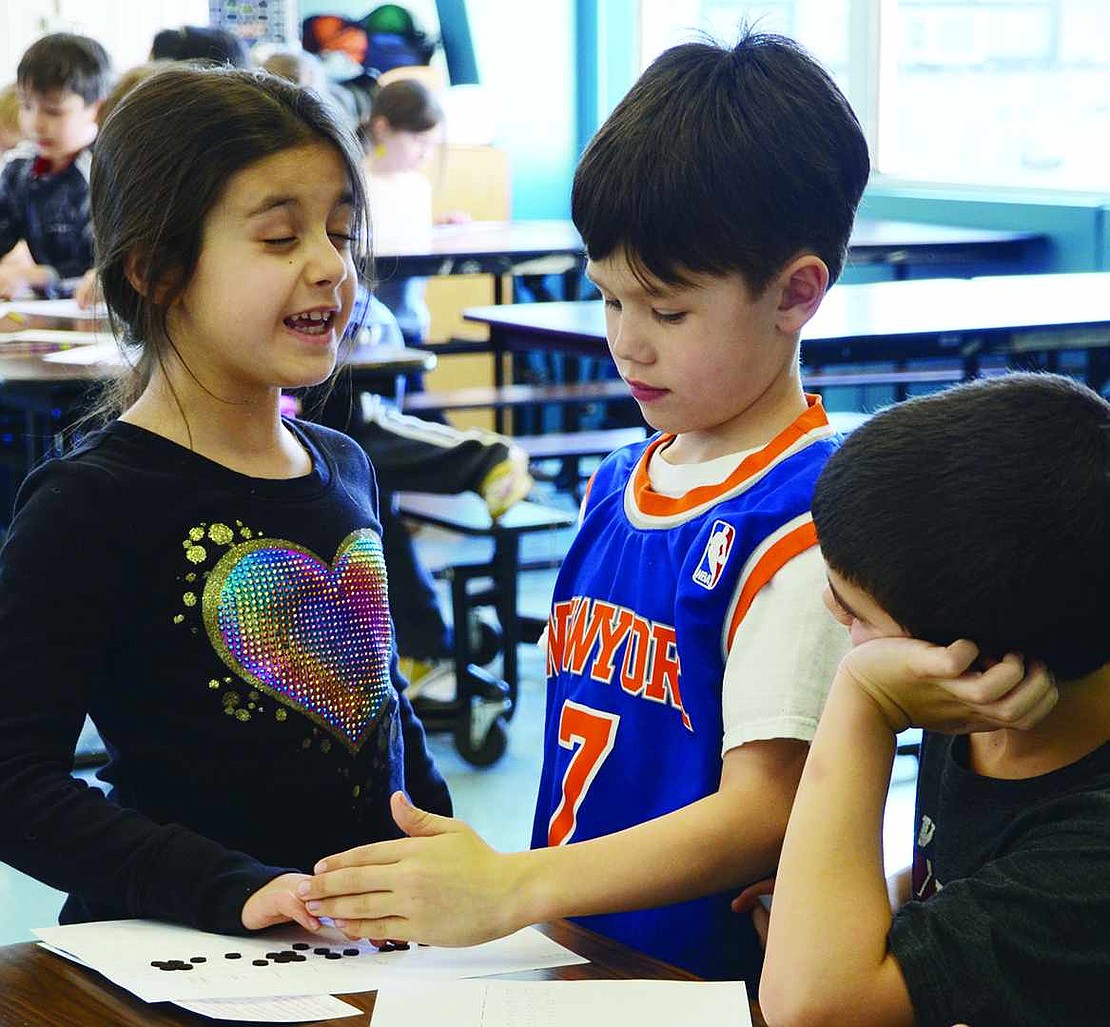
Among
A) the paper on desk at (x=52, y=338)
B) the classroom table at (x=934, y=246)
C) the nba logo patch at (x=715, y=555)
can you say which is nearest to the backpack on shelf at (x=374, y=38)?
the classroom table at (x=934, y=246)

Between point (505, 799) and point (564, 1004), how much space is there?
89.6 inches

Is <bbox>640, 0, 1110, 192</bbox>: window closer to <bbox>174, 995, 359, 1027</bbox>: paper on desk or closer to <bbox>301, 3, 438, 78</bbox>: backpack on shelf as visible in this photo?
<bbox>301, 3, 438, 78</bbox>: backpack on shelf

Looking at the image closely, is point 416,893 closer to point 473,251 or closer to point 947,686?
point 947,686

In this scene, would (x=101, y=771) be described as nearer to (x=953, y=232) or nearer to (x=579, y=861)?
(x=579, y=861)

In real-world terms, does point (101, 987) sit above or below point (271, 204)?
below

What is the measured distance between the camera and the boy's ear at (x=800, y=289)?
1064mm

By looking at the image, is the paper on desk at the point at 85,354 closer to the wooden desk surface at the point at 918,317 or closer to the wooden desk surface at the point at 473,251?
the wooden desk surface at the point at 918,317

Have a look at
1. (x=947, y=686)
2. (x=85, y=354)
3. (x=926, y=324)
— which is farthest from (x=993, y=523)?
(x=926, y=324)

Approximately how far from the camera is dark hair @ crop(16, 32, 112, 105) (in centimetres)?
428

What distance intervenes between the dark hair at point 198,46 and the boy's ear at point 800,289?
264 centimetres

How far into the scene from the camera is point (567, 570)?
118 cm

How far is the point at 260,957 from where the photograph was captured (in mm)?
910

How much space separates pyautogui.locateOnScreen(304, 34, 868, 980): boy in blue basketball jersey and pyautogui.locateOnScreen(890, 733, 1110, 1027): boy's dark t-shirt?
178mm

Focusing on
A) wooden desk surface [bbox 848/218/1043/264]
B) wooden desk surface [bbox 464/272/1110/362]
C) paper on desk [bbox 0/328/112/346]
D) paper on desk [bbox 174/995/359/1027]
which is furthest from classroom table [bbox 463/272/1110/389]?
paper on desk [bbox 174/995/359/1027]
